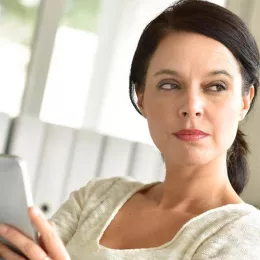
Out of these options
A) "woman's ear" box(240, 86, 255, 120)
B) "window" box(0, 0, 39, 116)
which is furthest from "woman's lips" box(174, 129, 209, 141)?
"window" box(0, 0, 39, 116)

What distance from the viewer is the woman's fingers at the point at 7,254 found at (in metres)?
0.74

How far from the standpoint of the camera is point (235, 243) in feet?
2.73

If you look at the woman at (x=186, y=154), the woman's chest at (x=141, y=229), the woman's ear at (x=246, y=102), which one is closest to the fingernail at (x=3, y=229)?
the woman at (x=186, y=154)

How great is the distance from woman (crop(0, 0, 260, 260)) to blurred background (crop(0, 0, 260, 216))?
578mm

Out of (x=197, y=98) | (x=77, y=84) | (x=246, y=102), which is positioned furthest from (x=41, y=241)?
(x=77, y=84)

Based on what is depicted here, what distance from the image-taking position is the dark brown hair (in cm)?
96

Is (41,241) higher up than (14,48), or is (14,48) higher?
(14,48)

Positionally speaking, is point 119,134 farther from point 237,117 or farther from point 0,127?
point 237,117

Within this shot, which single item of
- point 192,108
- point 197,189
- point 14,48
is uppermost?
point 14,48

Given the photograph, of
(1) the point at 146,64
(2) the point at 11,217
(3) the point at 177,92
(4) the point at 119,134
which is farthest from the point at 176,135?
(4) the point at 119,134

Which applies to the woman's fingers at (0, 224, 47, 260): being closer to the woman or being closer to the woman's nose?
the woman

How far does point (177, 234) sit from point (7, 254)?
28 centimetres

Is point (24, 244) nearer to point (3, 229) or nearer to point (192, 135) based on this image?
point (3, 229)

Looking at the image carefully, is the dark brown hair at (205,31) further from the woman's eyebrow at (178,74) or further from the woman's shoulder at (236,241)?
the woman's shoulder at (236,241)
